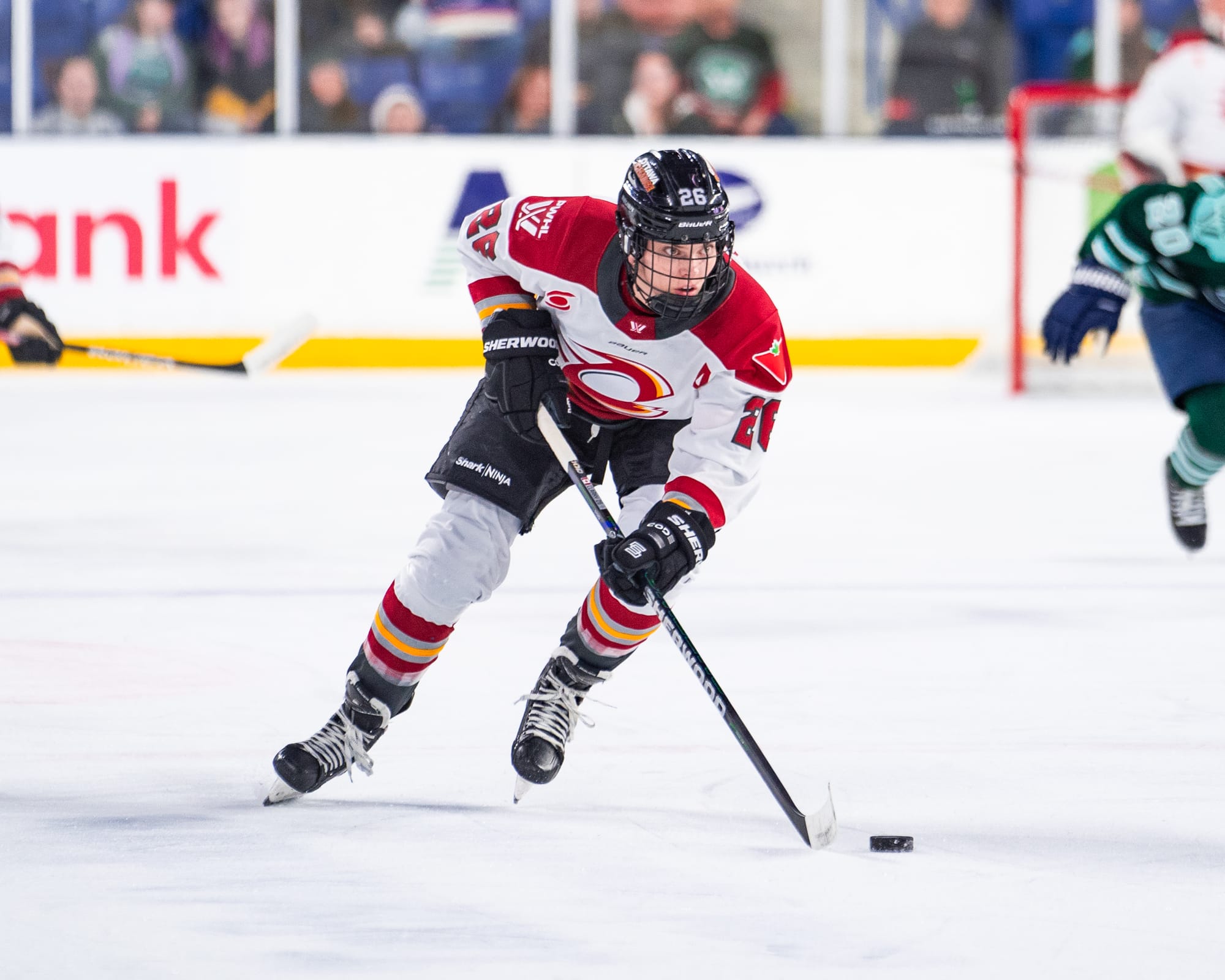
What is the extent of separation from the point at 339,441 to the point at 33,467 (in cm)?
100

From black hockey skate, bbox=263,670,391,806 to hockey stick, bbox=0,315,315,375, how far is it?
47.7 inches

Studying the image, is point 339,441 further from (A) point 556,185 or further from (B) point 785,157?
(B) point 785,157

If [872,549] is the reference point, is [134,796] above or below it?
above

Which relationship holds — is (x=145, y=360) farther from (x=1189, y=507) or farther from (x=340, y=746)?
(x=1189, y=507)

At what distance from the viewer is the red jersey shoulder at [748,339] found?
2344 millimetres

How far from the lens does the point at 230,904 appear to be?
1938mm

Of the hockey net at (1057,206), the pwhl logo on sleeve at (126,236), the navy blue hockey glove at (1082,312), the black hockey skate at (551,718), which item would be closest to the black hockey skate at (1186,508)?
the navy blue hockey glove at (1082,312)

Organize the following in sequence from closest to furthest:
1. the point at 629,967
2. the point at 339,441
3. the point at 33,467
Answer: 1. the point at 629,967
2. the point at 33,467
3. the point at 339,441

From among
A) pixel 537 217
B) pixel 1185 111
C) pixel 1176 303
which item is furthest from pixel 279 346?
pixel 1185 111

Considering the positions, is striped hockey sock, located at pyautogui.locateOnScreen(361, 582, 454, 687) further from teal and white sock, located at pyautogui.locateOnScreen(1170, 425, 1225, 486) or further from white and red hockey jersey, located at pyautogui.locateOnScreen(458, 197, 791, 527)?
teal and white sock, located at pyautogui.locateOnScreen(1170, 425, 1225, 486)

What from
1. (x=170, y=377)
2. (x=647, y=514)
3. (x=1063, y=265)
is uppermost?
(x=647, y=514)

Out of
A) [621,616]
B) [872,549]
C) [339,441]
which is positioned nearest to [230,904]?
[621,616]

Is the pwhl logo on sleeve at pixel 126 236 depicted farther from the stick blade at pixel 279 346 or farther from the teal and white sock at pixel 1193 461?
the teal and white sock at pixel 1193 461

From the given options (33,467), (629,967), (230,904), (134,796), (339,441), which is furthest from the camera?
(339,441)
